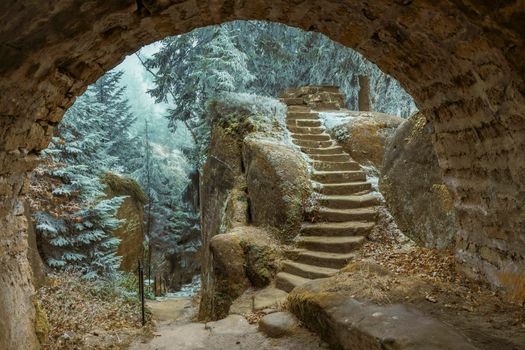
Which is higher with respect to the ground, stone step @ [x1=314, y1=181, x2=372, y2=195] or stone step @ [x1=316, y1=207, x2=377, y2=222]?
stone step @ [x1=314, y1=181, x2=372, y2=195]

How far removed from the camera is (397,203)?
6.97m

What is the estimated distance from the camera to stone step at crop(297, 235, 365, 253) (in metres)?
6.78

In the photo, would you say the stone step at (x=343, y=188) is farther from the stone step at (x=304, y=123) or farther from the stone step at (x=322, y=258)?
the stone step at (x=304, y=123)

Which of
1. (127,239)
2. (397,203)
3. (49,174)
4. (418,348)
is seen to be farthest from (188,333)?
(127,239)

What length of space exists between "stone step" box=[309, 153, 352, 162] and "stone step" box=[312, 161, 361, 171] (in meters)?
0.22

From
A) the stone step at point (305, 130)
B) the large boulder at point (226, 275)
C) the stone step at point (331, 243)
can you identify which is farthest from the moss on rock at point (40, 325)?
the stone step at point (305, 130)

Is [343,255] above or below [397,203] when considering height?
below

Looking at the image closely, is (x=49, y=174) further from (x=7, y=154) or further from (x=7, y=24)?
(x=7, y=24)

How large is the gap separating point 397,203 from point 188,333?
4.19 m

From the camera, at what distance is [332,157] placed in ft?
30.6

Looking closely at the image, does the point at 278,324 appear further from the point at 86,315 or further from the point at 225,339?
the point at 86,315

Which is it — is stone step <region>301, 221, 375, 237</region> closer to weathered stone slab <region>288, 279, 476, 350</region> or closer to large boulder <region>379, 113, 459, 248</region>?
large boulder <region>379, 113, 459, 248</region>

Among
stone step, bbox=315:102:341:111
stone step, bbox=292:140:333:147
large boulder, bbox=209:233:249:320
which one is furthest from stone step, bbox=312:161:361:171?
stone step, bbox=315:102:341:111

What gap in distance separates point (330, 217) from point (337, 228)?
1.51 ft
